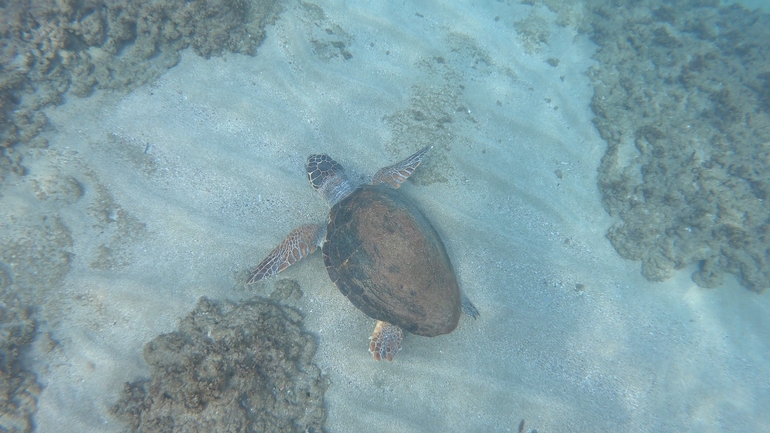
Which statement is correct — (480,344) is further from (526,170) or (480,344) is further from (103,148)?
(103,148)

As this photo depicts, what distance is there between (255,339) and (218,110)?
3550 millimetres

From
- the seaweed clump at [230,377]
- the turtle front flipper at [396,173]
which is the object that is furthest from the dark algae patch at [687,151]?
the seaweed clump at [230,377]

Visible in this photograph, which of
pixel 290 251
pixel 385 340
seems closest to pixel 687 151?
pixel 385 340

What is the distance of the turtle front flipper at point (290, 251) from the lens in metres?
4.05

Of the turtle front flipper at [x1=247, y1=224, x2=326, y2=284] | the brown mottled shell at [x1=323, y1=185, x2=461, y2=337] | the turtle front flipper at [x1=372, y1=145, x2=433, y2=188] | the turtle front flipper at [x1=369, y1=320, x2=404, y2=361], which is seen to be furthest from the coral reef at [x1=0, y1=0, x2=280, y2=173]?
the turtle front flipper at [x1=369, y1=320, x2=404, y2=361]

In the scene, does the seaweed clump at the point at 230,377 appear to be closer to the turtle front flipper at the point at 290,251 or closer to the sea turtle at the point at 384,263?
the turtle front flipper at the point at 290,251

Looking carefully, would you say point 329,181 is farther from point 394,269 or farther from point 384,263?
point 394,269

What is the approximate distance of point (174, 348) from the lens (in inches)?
136

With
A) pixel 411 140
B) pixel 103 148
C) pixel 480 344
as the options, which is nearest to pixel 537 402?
pixel 480 344

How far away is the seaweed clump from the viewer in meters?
3.17

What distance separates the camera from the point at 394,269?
3.73 m

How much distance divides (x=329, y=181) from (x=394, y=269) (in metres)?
1.72

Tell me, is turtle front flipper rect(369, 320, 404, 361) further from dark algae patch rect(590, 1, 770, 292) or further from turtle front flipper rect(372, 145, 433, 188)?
dark algae patch rect(590, 1, 770, 292)

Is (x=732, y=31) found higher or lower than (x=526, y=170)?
higher
